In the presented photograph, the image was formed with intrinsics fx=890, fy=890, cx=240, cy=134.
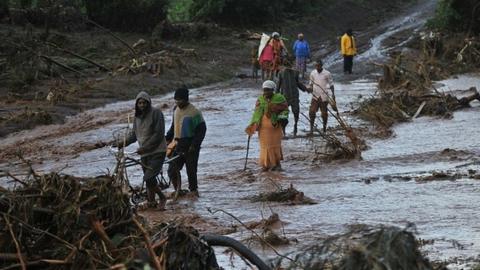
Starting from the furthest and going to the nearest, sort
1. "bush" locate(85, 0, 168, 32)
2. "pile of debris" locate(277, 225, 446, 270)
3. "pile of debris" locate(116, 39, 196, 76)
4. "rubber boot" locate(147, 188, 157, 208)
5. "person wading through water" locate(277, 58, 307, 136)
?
"bush" locate(85, 0, 168, 32) < "pile of debris" locate(116, 39, 196, 76) < "person wading through water" locate(277, 58, 307, 136) < "rubber boot" locate(147, 188, 157, 208) < "pile of debris" locate(277, 225, 446, 270)

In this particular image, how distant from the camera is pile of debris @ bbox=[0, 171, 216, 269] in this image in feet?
17.7

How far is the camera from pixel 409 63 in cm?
3036

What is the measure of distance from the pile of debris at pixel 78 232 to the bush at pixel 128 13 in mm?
35549


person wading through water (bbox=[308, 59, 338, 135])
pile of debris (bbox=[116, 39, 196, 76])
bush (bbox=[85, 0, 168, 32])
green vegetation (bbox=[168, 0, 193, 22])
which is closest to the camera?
person wading through water (bbox=[308, 59, 338, 135])

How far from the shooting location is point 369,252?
4.23 metres

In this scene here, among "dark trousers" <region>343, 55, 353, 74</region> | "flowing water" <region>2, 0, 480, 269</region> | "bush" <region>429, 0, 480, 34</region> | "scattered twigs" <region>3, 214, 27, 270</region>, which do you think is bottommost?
"flowing water" <region>2, 0, 480, 269</region>

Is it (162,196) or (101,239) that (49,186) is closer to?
(101,239)

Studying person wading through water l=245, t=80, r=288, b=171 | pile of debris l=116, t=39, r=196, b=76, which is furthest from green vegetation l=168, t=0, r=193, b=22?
person wading through water l=245, t=80, r=288, b=171

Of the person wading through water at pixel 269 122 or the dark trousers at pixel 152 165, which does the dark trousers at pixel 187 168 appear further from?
the person wading through water at pixel 269 122

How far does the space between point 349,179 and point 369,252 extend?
31.8 feet

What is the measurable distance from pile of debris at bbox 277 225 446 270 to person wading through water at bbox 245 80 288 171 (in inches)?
373

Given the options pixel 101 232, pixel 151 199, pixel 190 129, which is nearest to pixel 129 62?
pixel 190 129

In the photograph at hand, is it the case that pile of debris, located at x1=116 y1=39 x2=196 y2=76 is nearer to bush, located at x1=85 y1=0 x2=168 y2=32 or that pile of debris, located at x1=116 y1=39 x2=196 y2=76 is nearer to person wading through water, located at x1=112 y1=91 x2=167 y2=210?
bush, located at x1=85 y1=0 x2=168 y2=32

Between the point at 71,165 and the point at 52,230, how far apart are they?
36.6 ft
